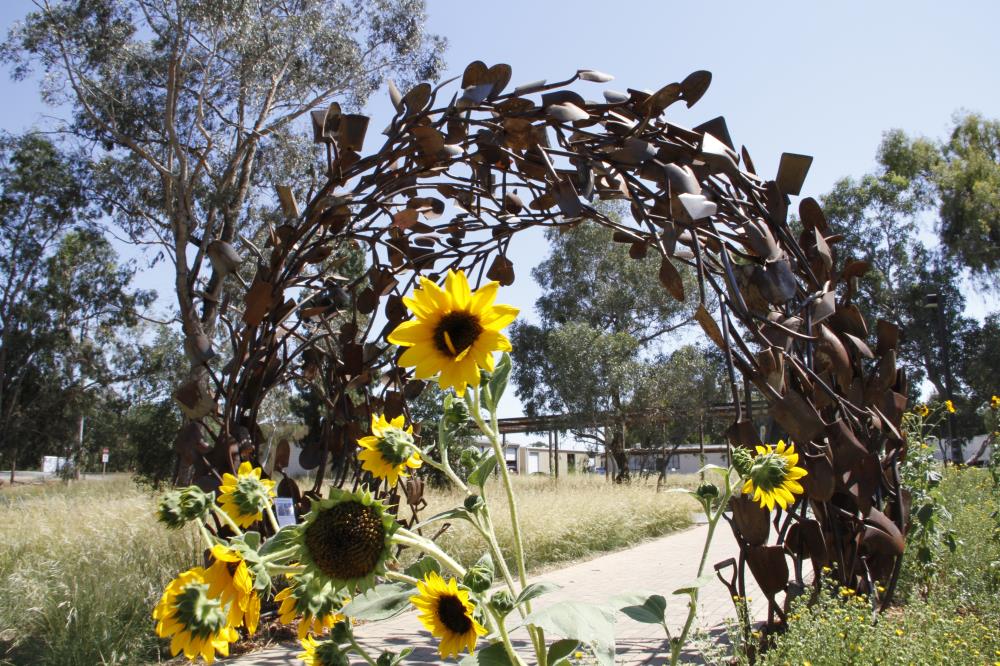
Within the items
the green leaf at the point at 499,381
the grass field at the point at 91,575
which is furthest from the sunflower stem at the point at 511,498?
the grass field at the point at 91,575

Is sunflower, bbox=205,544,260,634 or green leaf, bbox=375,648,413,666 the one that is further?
green leaf, bbox=375,648,413,666

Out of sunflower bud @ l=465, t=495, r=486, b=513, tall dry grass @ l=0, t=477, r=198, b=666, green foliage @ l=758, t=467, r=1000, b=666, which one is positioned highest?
sunflower bud @ l=465, t=495, r=486, b=513

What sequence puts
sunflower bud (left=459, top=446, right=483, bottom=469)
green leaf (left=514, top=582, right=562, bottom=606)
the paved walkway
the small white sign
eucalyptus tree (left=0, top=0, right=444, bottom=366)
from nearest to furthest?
green leaf (left=514, top=582, right=562, bottom=606)
sunflower bud (left=459, top=446, right=483, bottom=469)
the small white sign
the paved walkway
eucalyptus tree (left=0, top=0, right=444, bottom=366)

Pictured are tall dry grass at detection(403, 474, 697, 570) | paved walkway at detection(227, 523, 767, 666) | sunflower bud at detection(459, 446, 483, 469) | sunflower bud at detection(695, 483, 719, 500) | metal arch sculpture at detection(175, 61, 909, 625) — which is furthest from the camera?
tall dry grass at detection(403, 474, 697, 570)

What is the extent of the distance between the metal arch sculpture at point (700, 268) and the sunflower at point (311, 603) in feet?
3.30

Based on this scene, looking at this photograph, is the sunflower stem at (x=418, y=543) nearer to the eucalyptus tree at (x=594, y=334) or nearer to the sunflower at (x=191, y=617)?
the sunflower at (x=191, y=617)

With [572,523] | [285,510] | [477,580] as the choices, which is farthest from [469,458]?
[572,523]

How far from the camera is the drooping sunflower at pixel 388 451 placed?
32.9 inches

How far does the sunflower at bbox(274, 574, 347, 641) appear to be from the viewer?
62cm

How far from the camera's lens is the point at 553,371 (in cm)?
2353

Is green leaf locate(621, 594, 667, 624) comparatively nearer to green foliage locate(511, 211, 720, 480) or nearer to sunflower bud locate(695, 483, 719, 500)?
sunflower bud locate(695, 483, 719, 500)

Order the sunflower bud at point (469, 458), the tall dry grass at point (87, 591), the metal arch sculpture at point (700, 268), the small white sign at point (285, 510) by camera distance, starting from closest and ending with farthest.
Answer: the sunflower bud at point (469, 458), the metal arch sculpture at point (700, 268), the small white sign at point (285, 510), the tall dry grass at point (87, 591)

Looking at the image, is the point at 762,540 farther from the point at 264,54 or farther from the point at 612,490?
the point at 264,54

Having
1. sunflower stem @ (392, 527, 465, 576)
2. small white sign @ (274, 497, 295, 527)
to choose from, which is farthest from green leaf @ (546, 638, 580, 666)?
small white sign @ (274, 497, 295, 527)
